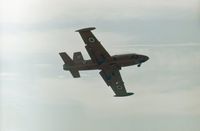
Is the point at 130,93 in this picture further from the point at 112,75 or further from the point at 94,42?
the point at 94,42

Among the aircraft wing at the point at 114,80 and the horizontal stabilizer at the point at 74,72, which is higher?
the horizontal stabilizer at the point at 74,72

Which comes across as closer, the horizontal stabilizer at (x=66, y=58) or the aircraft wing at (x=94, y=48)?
the aircraft wing at (x=94, y=48)

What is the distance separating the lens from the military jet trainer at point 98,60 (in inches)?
1206

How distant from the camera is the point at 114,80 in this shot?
32438mm

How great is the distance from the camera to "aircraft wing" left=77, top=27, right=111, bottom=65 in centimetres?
3041

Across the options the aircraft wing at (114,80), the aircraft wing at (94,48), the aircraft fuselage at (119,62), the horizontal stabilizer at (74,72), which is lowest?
the aircraft wing at (114,80)

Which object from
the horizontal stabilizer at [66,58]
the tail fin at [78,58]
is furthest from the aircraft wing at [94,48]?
the horizontal stabilizer at [66,58]

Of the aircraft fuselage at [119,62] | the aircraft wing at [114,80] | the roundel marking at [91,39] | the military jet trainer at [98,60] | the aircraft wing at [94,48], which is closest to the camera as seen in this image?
the aircraft wing at [94,48]

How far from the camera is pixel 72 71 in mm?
31609

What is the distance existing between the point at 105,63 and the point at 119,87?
1.91 m

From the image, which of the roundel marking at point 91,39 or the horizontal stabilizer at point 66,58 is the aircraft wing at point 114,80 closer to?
the horizontal stabilizer at point 66,58

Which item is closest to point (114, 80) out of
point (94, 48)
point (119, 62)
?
point (119, 62)

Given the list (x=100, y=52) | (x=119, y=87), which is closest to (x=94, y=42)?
(x=100, y=52)

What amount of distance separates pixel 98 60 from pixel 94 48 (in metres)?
0.61
